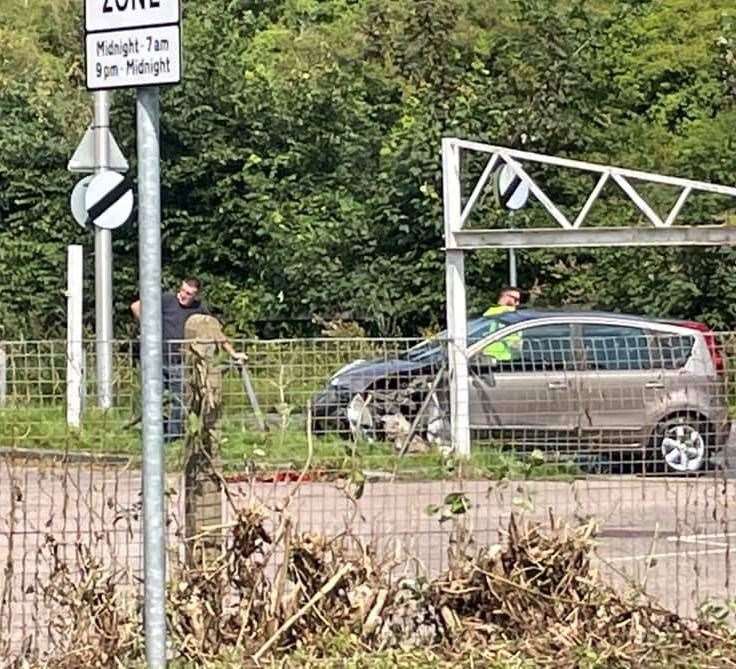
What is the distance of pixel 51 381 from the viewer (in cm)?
716

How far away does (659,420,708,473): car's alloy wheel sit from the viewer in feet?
25.0

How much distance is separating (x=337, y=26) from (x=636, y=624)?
37.2 meters

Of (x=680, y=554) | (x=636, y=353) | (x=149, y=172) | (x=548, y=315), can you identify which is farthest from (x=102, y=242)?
(x=149, y=172)

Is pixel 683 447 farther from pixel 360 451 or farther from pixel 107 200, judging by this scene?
pixel 107 200

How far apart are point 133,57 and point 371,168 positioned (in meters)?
22.3

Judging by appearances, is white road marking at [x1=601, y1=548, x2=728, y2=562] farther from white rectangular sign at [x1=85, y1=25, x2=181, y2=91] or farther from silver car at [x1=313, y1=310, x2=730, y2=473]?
white rectangular sign at [x1=85, y1=25, x2=181, y2=91]

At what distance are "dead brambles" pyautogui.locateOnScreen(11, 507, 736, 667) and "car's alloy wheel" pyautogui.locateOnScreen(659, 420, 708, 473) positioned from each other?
0.59 meters

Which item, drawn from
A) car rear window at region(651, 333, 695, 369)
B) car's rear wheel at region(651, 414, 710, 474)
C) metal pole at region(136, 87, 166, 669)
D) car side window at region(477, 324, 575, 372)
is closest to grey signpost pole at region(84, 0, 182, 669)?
metal pole at region(136, 87, 166, 669)

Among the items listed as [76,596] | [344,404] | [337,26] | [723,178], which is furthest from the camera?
[337,26]

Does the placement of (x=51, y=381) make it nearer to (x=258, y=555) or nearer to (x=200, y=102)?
(x=258, y=555)

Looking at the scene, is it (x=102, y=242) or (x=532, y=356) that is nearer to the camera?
(x=532, y=356)

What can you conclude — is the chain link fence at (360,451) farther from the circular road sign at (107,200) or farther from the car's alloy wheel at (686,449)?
the circular road sign at (107,200)

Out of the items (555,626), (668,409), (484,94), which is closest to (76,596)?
(555,626)

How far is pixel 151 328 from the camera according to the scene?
6395mm
